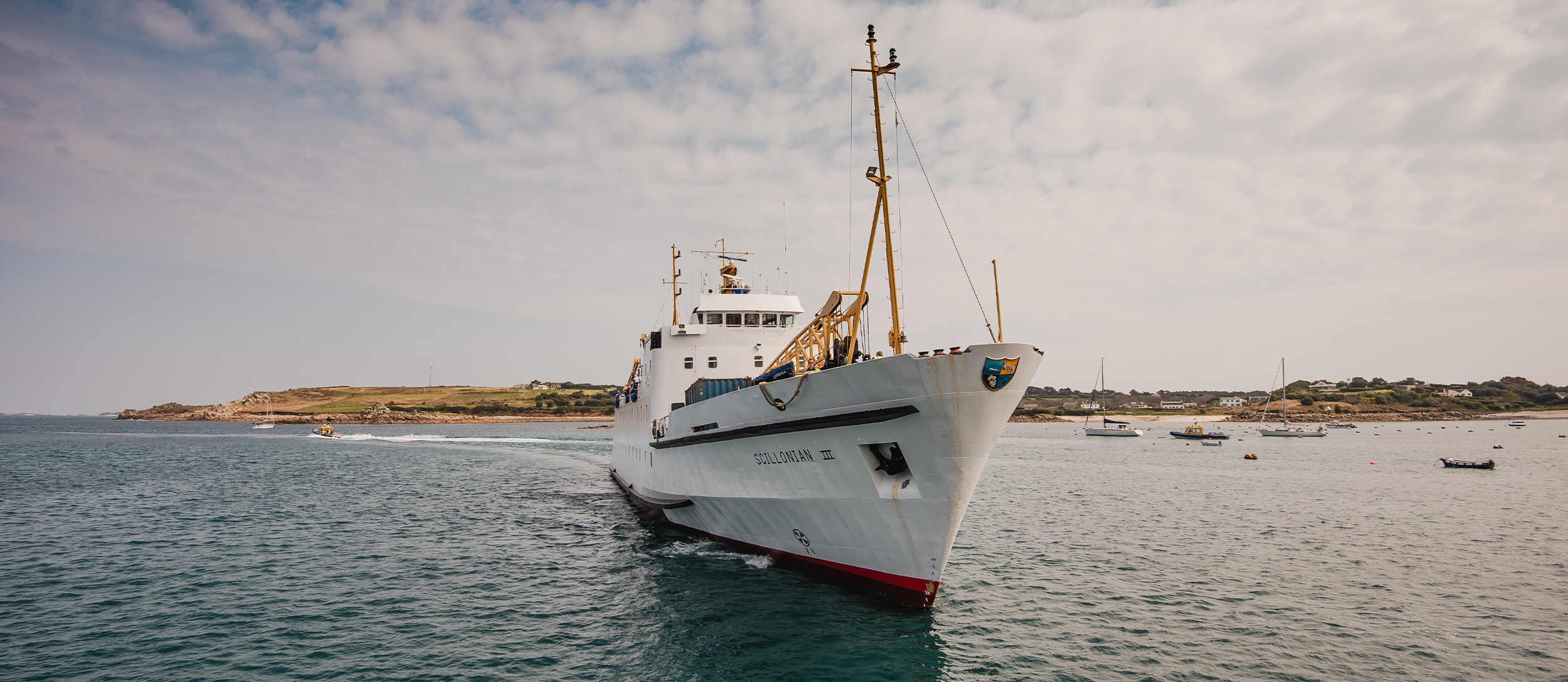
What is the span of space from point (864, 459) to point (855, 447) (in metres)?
0.29

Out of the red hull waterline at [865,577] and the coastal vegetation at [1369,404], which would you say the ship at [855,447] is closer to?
the red hull waterline at [865,577]

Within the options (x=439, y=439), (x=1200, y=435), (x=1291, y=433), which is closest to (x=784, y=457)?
(x=1200, y=435)

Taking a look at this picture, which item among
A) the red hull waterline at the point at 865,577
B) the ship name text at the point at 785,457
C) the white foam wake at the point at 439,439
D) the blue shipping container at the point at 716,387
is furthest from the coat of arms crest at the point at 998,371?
the white foam wake at the point at 439,439

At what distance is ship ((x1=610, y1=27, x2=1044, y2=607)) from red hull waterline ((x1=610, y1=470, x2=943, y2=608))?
0.11 feet

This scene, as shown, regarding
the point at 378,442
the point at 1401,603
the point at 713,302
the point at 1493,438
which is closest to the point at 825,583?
the point at 713,302

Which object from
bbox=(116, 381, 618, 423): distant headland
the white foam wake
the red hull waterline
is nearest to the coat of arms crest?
the red hull waterline

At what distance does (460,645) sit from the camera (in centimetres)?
1109

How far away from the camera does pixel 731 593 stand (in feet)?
46.0

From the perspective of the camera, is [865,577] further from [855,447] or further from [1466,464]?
[1466,464]

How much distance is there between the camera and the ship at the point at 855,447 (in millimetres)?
11297

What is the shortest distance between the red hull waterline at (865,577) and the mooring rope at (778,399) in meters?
3.65

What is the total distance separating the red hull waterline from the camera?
41.5 ft

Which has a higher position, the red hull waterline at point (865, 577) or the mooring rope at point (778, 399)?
the mooring rope at point (778, 399)

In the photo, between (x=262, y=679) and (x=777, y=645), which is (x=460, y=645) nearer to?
(x=262, y=679)
